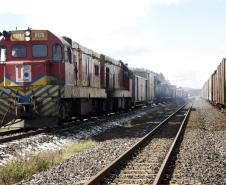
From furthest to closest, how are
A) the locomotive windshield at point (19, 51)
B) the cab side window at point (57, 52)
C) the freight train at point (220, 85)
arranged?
the freight train at point (220, 85)
the locomotive windshield at point (19, 51)
the cab side window at point (57, 52)

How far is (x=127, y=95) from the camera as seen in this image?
3206 cm

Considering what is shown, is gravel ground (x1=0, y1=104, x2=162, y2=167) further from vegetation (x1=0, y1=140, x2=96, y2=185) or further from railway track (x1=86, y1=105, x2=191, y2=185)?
railway track (x1=86, y1=105, x2=191, y2=185)

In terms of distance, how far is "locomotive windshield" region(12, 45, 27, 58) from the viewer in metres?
15.8

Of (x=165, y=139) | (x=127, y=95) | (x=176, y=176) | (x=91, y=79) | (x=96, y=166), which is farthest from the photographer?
(x=127, y=95)

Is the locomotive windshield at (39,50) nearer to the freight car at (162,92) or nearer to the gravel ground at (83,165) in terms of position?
the gravel ground at (83,165)

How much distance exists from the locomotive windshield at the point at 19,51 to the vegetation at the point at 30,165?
19.1 feet

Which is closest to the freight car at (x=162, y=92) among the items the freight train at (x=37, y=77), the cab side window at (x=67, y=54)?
the cab side window at (x=67, y=54)

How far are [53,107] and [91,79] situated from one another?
6421 mm

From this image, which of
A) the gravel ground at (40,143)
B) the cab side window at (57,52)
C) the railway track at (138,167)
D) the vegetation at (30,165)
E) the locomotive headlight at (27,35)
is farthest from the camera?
the locomotive headlight at (27,35)

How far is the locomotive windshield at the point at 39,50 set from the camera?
15.7 m

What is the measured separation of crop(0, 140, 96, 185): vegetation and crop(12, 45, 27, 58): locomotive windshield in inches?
230

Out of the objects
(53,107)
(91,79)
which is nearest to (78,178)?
(53,107)

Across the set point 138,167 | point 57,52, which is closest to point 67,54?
point 57,52

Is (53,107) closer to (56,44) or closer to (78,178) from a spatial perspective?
(56,44)
